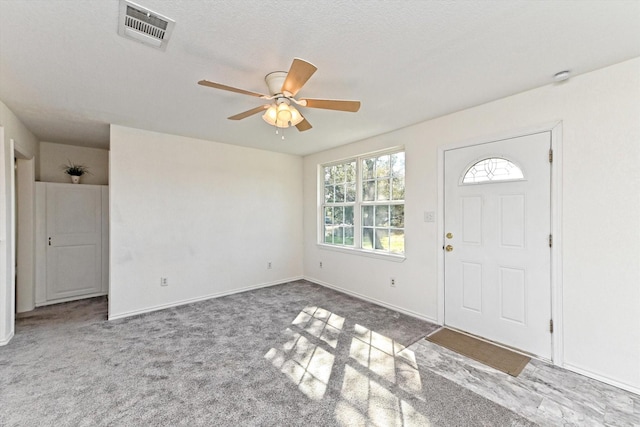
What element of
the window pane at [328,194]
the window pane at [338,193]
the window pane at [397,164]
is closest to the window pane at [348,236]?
the window pane at [338,193]

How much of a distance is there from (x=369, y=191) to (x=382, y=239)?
0.75 meters

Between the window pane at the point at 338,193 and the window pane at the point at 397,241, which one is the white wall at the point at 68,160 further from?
the window pane at the point at 397,241

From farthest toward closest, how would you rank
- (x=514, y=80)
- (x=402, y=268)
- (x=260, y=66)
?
(x=402, y=268), (x=514, y=80), (x=260, y=66)

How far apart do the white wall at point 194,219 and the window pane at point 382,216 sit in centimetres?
177

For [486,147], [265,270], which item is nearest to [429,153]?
[486,147]

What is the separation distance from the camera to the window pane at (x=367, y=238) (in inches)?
163

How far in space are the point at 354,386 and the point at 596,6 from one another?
2.76 meters

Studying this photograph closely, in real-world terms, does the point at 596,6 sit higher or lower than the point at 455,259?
higher

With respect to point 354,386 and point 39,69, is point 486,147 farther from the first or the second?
point 39,69

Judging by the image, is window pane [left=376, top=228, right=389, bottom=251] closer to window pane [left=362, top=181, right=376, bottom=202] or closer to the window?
the window

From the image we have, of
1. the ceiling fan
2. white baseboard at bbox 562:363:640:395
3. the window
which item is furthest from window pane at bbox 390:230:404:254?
the ceiling fan

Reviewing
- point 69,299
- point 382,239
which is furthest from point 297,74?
point 69,299

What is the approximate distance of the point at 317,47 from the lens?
1.81 metres

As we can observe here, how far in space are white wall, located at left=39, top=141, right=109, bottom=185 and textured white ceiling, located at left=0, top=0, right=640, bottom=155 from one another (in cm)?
150
